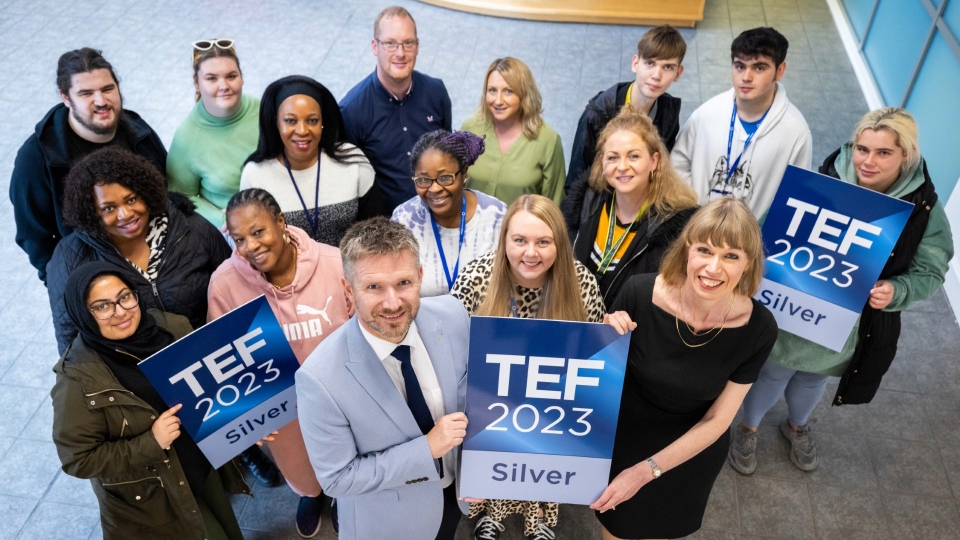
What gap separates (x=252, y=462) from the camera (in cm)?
365

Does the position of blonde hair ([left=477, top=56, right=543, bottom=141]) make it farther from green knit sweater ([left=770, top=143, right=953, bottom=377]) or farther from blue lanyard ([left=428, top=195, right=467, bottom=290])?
green knit sweater ([left=770, top=143, right=953, bottom=377])

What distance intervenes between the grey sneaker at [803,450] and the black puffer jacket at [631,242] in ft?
4.81

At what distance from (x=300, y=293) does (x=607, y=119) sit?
1941 mm

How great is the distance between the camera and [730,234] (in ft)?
7.71

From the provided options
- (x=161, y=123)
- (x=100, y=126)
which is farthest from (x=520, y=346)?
(x=161, y=123)

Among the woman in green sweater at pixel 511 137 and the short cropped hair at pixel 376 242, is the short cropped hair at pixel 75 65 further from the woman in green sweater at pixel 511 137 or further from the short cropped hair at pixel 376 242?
the short cropped hair at pixel 376 242

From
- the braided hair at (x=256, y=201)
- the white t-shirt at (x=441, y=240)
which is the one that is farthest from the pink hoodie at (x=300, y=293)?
the white t-shirt at (x=441, y=240)

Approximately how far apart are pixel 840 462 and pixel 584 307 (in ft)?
6.56

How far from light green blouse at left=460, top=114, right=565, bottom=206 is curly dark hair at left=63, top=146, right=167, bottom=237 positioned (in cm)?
153

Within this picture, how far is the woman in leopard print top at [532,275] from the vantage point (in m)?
2.62

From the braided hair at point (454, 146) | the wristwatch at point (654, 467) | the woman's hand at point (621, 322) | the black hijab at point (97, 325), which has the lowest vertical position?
the wristwatch at point (654, 467)

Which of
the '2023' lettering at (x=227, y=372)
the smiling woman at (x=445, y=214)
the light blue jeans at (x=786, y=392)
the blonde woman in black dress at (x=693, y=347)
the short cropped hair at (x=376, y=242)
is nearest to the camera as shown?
the short cropped hair at (x=376, y=242)

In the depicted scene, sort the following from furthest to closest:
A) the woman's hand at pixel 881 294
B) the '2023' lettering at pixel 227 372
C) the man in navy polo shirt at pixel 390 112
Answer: the man in navy polo shirt at pixel 390 112 < the woman's hand at pixel 881 294 < the '2023' lettering at pixel 227 372

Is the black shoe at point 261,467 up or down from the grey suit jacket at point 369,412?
down
